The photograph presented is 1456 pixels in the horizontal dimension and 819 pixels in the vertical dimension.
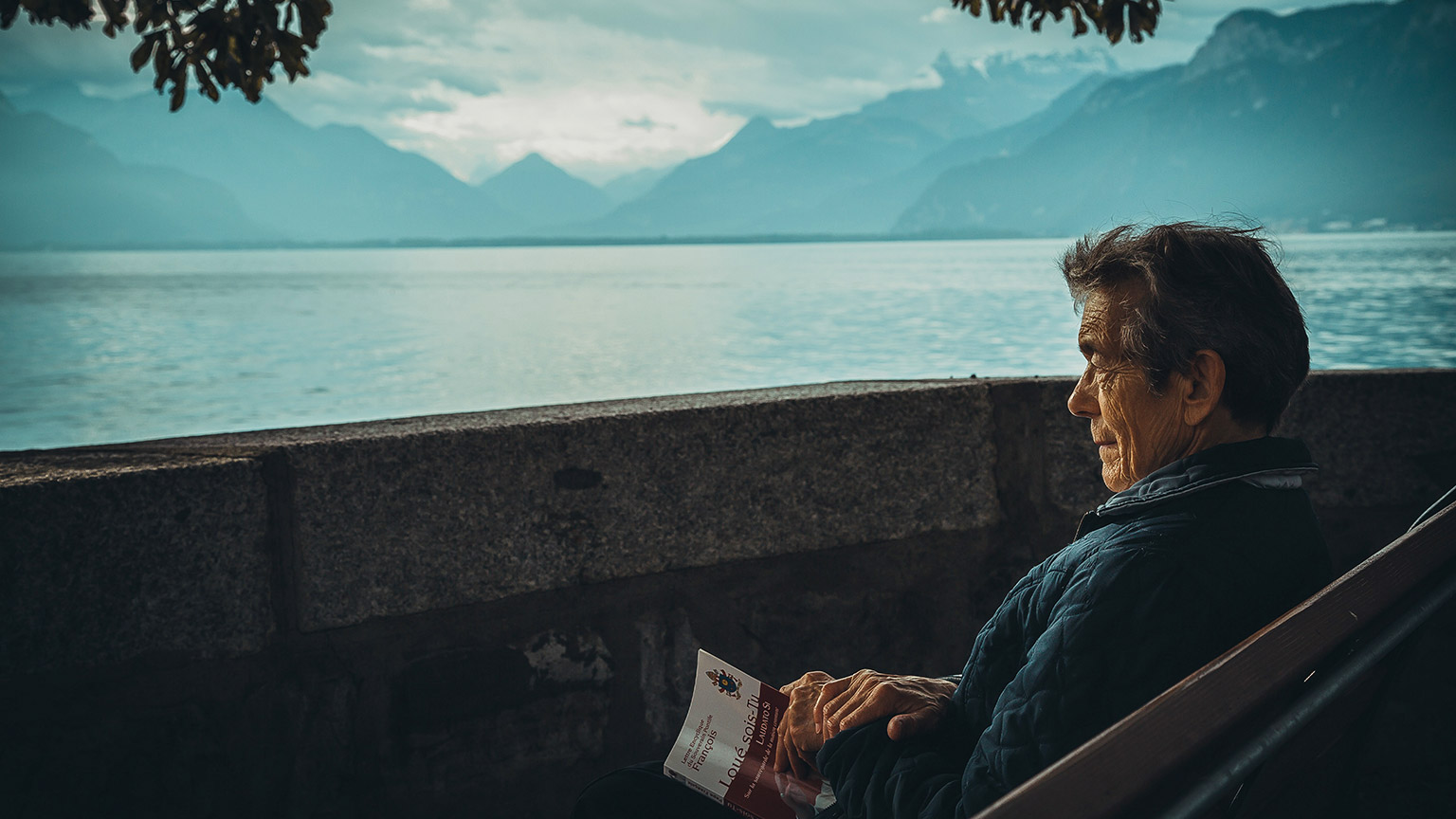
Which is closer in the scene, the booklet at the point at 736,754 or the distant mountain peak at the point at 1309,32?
the booklet at the point at 736,754

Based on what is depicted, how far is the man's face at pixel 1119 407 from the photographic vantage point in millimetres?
1619

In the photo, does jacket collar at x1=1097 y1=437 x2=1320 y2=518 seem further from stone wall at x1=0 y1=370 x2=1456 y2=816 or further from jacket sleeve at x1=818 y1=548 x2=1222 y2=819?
stone wall at x1=0 y1=370 x2=1456 y2=816

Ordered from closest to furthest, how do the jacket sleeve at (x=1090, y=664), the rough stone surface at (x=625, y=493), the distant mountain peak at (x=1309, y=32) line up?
the jacket sleeve at (x=1090, y=664) → the rough stone surface at (x=625, y=493) → the distant mountain peak at (x=1309, y=32)

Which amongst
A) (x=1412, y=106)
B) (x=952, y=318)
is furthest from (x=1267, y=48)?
(x=952, y=318)

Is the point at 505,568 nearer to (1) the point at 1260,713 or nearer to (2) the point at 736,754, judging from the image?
(2) the point at 736,754

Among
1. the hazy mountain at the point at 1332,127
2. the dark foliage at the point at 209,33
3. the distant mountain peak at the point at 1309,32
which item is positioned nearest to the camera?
the dark foliage at the point at 209,33

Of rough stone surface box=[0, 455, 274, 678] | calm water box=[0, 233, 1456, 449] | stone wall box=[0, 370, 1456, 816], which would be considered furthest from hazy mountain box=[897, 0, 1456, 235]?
rough stone surface box=[0, 455, 274, 678]

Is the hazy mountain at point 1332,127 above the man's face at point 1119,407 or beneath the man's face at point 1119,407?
above

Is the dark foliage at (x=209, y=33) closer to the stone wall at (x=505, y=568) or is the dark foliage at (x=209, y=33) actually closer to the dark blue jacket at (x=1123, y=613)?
the stone wall at (x=505, y=568)

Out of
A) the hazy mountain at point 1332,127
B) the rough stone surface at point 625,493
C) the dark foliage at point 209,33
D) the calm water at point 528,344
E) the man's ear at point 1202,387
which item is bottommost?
the calm water at point 528,344

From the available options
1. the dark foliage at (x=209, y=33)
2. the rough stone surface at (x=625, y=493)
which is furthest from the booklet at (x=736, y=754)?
the dark foliage at (x=209, y=33)

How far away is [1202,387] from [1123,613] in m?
0.40

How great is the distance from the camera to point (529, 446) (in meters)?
2.37

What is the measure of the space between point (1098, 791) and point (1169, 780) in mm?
125
